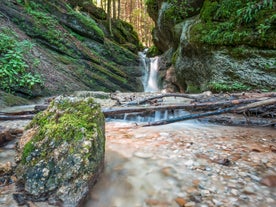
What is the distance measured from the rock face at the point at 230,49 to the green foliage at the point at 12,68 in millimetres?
7020

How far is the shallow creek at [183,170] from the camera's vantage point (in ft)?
5.80

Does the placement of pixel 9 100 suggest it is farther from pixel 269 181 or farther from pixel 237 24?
pixel 237 24

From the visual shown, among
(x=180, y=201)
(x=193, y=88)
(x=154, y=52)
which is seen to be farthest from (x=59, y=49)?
(x=154, y=52)

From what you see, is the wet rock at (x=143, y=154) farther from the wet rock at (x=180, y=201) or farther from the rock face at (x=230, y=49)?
the rock face at (x=230, y=49)

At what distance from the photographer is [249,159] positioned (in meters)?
2.50

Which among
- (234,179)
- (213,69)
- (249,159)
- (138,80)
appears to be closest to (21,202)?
(234,179)

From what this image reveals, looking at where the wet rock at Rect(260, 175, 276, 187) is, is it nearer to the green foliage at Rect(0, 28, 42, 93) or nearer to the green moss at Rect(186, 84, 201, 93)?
the green foliage at Rect(0, 28, 42, 93)

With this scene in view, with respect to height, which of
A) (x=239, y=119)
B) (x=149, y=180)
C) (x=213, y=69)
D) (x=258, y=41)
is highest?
(x=258, y=41)

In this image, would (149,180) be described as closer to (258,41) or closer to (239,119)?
(239,119)

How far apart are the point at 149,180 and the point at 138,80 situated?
1309cm

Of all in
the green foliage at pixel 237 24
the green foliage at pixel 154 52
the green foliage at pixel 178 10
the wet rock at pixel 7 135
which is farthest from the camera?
the green foliage at pixel 154 52

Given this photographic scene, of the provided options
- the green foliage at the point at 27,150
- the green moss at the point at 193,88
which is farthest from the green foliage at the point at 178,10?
the green foliage at the point at 27,150

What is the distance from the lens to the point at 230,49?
7863 mm

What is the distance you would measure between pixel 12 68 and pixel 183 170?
662cm
